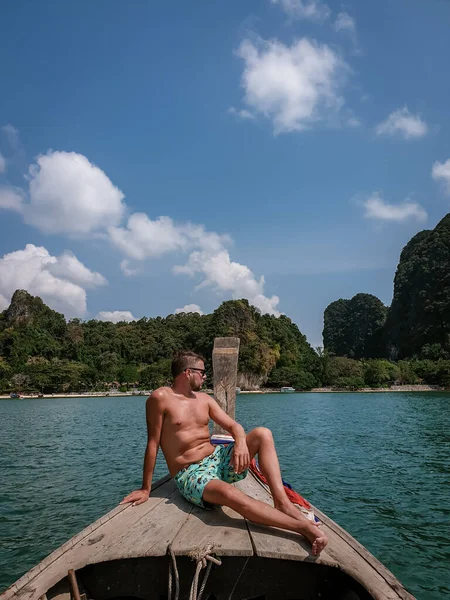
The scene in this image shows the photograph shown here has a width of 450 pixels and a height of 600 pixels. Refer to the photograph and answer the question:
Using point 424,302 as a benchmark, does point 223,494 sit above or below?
below

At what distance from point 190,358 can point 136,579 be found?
1727 millimetres

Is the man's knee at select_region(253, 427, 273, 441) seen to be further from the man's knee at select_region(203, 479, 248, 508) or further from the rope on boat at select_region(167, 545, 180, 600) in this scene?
the rope on boat at select_region(167, 545, 180, 600)

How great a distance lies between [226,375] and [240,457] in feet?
11.0

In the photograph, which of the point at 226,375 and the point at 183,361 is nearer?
the point at 183,361

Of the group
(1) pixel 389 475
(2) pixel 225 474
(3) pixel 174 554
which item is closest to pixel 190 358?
(2) pixel 225 474

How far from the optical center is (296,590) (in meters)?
3.15

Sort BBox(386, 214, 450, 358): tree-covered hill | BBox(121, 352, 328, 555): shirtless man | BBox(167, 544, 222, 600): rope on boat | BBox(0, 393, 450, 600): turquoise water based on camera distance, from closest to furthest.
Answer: BBox(167, 544, 222, 600): rope on boat < BBox(121, 352, 328, 555): shirtless man < BBox(0, 393, 450, 600): turquoise water < BBox(386, 214, 450, 358): tree-covered hill

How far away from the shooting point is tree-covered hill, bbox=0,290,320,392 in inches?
3063

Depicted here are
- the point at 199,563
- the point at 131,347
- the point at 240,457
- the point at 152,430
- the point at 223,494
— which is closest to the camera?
the point at 199,563

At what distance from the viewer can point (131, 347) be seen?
9762 centimetres

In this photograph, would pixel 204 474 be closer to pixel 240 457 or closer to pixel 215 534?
pixel 240 457

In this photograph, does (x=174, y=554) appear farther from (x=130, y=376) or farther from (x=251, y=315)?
(x=251, y=315)

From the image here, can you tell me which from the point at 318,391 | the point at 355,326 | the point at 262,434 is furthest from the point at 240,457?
the point at 355,326

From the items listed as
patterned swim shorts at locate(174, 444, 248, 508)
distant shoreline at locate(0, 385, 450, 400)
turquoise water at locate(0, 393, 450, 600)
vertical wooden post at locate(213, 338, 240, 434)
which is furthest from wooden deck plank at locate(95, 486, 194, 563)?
distant shoreline at locate(0, 385, 450, 400)
